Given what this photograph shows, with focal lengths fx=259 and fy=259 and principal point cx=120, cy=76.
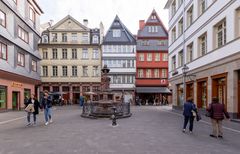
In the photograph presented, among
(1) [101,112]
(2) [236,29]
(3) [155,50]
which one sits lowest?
(1) [101,112]

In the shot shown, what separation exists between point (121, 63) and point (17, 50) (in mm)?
23298

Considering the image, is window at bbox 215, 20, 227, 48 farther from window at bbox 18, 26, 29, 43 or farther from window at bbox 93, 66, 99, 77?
window at bbox 93, 66, 99, 77

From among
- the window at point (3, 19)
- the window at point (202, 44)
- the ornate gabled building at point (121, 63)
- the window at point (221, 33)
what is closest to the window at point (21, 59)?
the window at point (3, 19)

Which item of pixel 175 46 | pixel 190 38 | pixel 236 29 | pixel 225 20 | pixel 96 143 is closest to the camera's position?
pixel 96 143

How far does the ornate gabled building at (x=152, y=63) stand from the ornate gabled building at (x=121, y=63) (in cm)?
146

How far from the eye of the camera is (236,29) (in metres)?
15.9

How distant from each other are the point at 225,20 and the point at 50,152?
1505cm

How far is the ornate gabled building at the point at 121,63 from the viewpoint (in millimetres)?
49406

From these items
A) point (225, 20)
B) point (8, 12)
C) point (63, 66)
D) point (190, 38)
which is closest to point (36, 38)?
point (8, 12)

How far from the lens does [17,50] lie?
29516 millimetres

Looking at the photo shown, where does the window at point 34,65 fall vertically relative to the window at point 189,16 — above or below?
below

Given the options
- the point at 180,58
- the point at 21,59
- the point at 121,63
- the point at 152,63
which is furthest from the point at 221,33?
the point at 152,63

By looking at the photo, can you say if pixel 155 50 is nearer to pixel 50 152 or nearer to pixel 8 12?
pixel 8 12

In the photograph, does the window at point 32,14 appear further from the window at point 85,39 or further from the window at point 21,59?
the window at point 85,39
